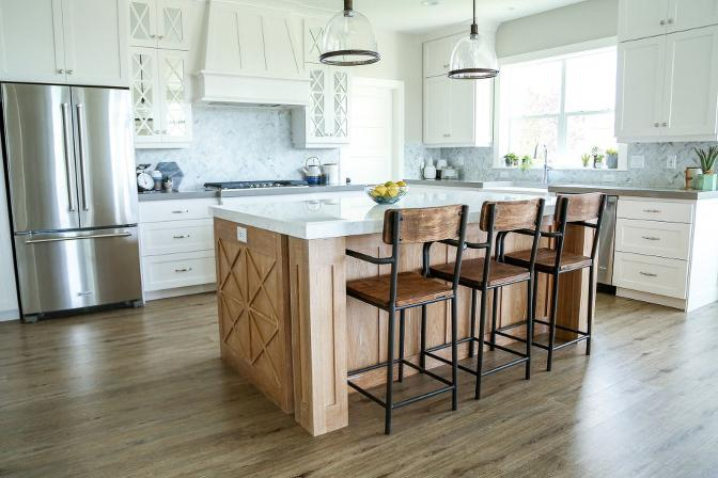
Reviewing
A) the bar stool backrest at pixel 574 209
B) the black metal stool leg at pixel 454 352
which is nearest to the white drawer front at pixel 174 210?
the black metal stool leg at pixel 454 352

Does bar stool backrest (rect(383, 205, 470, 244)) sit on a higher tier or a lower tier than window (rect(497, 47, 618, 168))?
lower

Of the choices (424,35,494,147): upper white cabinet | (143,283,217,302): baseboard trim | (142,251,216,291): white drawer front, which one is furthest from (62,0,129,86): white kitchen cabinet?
(424,35,494,147): upper white cabinet

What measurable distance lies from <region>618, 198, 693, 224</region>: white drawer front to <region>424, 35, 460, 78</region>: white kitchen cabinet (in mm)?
2797

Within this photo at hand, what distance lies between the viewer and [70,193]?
167 inches

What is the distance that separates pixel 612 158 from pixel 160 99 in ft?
14.2

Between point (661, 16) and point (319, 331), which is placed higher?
point (661, 16)

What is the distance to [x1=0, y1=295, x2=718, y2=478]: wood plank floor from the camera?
7.24 ft

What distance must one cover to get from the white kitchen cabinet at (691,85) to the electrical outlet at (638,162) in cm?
59

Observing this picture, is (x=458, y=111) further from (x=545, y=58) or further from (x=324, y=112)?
(x=324, y=112)

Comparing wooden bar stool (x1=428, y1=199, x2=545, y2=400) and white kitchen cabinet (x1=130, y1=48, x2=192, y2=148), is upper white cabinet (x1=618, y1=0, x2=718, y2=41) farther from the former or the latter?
white kitchen cabinet (x1=130, y1=48, x2=192, y2=148)

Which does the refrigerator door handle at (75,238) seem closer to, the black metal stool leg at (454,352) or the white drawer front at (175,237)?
the white drawer front at (175,237)

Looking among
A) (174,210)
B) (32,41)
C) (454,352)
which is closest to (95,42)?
(32,41)

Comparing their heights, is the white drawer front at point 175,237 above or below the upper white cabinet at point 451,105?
below

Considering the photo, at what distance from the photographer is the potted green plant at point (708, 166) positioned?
4.40m
